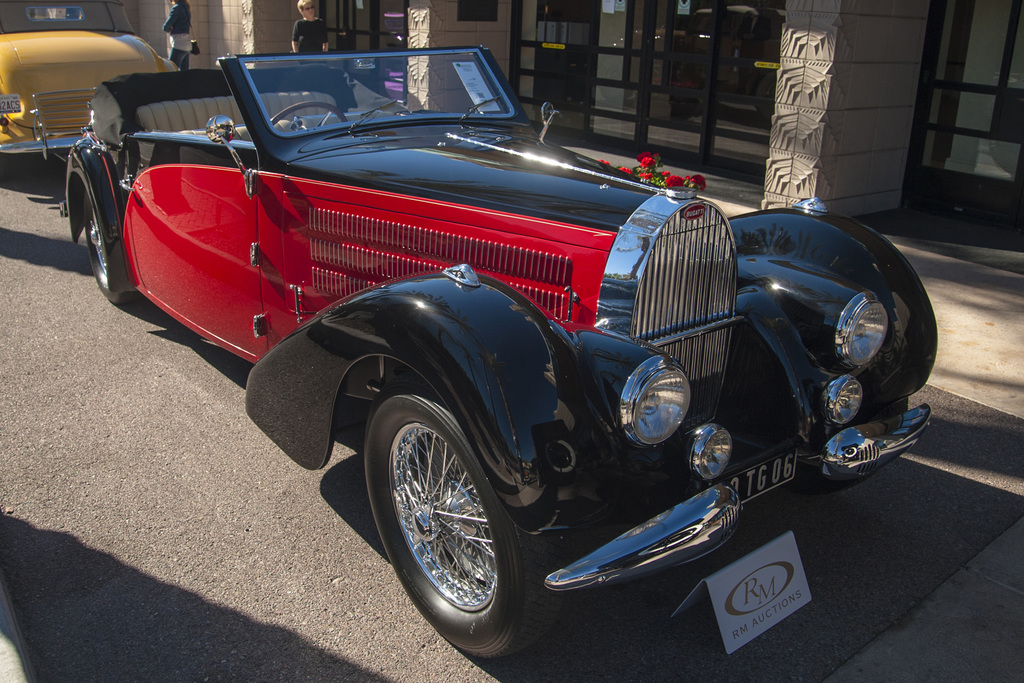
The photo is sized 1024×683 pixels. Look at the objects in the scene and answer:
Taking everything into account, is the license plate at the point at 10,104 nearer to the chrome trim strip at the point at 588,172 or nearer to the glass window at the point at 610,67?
the chrome trim strip at the point at 588,172

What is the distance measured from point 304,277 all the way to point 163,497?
1008 millimetres

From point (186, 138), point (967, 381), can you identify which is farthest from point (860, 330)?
point (186, 138)

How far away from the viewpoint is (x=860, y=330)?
2.76 metres

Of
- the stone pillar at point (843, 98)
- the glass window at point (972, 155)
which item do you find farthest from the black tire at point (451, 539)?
the glass window at point (972, 155)

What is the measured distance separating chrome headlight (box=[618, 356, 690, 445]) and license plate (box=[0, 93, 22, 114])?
25.3 feet

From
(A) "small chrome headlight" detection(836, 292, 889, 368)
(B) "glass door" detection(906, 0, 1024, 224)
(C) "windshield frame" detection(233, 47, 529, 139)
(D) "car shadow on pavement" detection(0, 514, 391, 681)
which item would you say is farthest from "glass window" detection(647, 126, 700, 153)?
(D) "car shadow on pavement" detection(0, 514, 391, 681)

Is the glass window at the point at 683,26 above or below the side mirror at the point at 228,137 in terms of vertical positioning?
above

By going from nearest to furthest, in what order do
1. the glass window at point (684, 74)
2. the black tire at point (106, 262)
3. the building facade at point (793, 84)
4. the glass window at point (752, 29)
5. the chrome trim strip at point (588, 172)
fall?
the chrome trim strip at point (588, 172)
the black tire at point (106, 262)
the building facade at point (793, 84)
the glass window at point (752, 29)
the glass window at point (684, 74)

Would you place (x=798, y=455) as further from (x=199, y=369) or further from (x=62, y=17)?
(x=62, y=17)

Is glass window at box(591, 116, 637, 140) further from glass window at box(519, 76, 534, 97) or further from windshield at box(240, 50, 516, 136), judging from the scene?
windshield at box(240, 50, 516, 136)

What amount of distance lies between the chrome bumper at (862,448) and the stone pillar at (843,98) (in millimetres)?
4606

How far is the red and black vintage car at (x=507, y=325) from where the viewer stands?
2.19 metres

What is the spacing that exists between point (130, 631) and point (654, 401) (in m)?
1.68

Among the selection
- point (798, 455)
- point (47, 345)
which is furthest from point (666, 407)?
point (47, 345)
